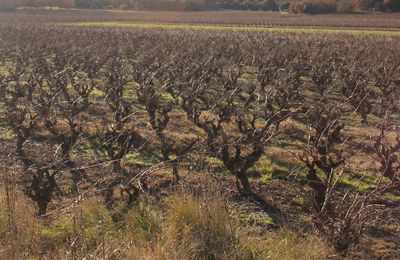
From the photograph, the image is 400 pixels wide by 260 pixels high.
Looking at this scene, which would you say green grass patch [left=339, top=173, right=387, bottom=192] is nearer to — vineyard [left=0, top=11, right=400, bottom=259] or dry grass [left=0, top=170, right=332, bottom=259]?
vineyard [left=0, top=11, right=400, bottom=259]

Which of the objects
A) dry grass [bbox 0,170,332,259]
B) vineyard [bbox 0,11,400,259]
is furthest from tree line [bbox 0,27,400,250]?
dry grass [bbox 0,170,332,259]

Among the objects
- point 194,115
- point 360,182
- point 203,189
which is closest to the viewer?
point 203,189

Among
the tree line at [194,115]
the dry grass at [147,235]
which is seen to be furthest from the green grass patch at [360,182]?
the dry grass at [147,235]

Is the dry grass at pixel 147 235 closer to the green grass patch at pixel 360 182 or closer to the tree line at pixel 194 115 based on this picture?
the tree line at pixel 194 115

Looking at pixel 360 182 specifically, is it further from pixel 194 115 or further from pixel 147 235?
pixel 147 235

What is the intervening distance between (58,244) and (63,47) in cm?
1716

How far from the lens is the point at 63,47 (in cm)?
2038

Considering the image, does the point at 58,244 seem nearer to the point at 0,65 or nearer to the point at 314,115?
the point at 314,115

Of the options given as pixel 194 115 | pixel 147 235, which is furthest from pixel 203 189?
pixel 194 115

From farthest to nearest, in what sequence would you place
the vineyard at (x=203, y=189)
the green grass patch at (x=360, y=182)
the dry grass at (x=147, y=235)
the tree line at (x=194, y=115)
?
1. the green grass patch at (x=360, y=182)
2. the tree line at (x=194, y=115)
3. the vineyard at (x=203, y=189)
4. the dry grass at (x=147, y=235)

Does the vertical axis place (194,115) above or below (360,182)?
above

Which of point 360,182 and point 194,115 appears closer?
point 360,182

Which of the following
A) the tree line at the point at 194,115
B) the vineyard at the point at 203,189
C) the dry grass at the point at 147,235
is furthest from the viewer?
the tree line at the point at 194,115

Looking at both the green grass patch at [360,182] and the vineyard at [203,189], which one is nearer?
the vineyard at [203,189]
